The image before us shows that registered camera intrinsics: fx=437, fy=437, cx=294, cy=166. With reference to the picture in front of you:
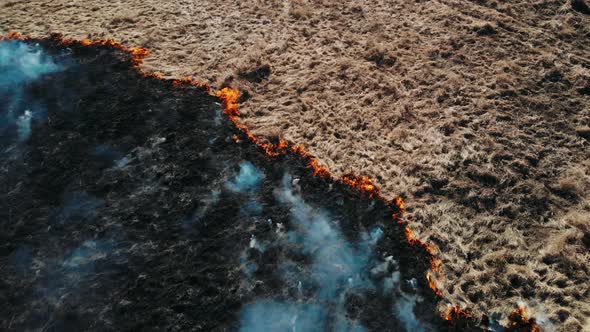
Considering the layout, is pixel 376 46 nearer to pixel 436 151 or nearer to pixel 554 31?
pixel 436 151

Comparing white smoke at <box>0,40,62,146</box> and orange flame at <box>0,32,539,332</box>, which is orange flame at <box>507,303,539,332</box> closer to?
orange flame at <box>0,32,539,332</box>

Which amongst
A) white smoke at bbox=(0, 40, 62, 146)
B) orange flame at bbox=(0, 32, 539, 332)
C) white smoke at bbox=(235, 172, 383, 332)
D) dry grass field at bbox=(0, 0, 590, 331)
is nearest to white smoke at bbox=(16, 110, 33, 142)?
white smoke at bbox=(0, 40, 62, 146)

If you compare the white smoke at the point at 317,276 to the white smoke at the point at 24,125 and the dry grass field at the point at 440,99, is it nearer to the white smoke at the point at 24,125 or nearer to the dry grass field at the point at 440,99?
the dry grass field at the point at 440,99

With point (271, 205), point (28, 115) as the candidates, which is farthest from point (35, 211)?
point (271, 205)

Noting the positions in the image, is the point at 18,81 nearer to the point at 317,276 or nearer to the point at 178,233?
the point at 178,233

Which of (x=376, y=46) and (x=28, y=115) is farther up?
(x=376, y=46)

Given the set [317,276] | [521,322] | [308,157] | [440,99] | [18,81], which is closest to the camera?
[521,322]

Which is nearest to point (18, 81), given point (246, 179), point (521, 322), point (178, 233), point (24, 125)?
point (24, 125)

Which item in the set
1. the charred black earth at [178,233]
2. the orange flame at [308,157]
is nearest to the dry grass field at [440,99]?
the orange flame at [308,157]
